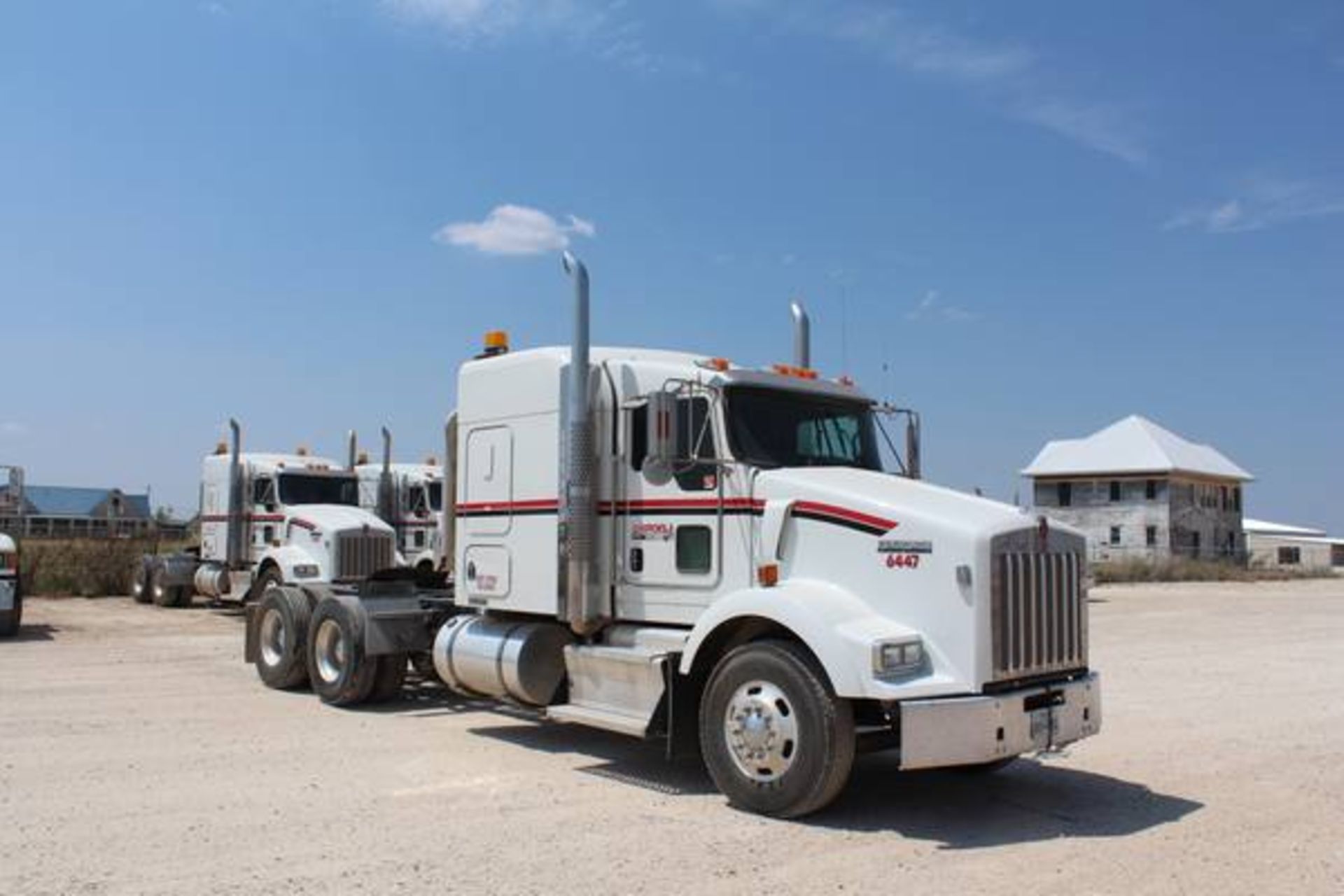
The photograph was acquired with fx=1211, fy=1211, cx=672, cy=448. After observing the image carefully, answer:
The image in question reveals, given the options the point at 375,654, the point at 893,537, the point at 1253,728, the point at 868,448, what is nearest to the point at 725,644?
the point at 893,537

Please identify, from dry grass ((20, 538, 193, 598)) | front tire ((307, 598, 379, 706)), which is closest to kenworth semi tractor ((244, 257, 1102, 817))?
front tire ((307, 598, 379, 706))

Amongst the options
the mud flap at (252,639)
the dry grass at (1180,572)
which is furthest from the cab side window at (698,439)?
the dry grass at (1180,572)

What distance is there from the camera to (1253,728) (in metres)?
10.9

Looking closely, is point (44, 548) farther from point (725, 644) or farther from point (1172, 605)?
point (1172, 605)

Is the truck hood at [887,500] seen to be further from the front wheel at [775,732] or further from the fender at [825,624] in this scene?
the front wheel at [775,732]

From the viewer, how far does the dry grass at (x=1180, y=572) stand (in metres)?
49.5

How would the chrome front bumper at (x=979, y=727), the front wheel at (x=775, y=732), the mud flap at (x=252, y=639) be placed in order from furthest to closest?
the mud flap at (x=252, y=639) → the front wheel at (x=775, y=732) → the chrome front bumper at (x=979, y=727)

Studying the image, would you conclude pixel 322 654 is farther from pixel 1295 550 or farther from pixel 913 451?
pixel 1295 550

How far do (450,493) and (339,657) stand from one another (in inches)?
85.2

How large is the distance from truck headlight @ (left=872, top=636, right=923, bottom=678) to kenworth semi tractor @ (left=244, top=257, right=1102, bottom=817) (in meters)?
0.01

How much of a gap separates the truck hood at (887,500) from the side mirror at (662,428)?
0.64 metres

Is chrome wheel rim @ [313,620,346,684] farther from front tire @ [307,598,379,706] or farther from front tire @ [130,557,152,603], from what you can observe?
front tire @ [130,557,152,603]

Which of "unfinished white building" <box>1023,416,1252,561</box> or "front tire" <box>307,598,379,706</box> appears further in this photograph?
"unfinished white building" <box>1023,416,1252,561</box>

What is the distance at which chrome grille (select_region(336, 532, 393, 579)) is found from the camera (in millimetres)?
18047
